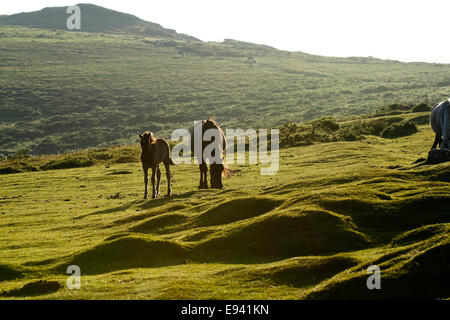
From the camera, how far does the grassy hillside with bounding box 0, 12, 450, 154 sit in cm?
11569

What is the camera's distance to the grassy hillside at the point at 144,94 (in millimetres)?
115688

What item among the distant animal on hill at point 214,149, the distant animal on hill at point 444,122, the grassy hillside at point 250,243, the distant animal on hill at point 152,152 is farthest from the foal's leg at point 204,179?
the distant animal on hill at point 444,122

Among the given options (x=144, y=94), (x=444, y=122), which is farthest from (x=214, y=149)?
(x=144, y=94)

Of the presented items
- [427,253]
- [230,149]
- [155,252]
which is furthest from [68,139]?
[427,253]

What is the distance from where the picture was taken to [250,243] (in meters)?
16.4

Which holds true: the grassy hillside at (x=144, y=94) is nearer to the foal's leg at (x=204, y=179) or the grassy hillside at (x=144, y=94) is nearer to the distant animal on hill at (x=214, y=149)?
the foal's leg at (x=204, y=179)

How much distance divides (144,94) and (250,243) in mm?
138714

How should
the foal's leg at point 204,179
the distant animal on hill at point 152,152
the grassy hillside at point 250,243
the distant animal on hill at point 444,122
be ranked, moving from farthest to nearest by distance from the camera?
the foal's leg at point 204,179 → the distant animal on hill at point 152,152 → the distant animal on hill at point 444,122 → the grassy hillside at point 250,243

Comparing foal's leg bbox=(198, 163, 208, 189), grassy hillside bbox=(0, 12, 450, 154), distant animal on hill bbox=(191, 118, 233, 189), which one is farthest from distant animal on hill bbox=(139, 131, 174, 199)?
grassy hillside bbox=(0, 12, 450, 154)

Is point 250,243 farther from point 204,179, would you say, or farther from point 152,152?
point 204,179

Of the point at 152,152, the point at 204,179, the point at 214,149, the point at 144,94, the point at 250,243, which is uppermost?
the point at 144,94

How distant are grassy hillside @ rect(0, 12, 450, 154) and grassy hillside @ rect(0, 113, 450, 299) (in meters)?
83.3

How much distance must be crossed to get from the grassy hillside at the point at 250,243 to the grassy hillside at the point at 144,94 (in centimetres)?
8333
